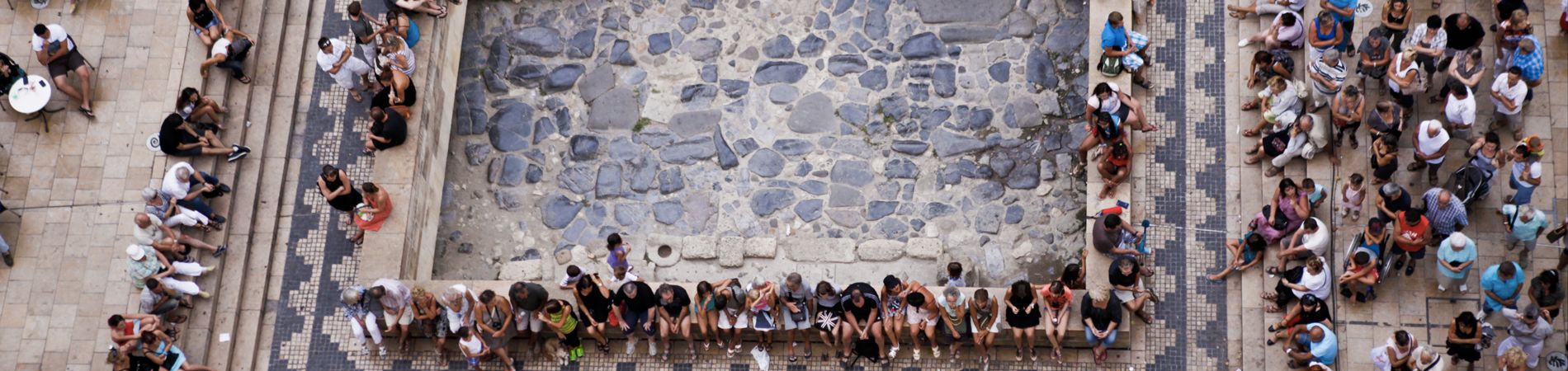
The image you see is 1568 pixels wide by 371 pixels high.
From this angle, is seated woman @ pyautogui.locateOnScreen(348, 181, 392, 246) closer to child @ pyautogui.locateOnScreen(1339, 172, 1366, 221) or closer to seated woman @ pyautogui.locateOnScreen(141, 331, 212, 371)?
seated woman @ pyautogui.locateOnScreen(141, 331, 212, 371)

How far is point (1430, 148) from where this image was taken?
19938 millimetres

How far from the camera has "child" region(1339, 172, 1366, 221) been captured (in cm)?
1961

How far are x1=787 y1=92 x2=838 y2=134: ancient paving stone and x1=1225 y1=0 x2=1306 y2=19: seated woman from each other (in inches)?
210

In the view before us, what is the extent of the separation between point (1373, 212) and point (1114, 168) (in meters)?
3.11

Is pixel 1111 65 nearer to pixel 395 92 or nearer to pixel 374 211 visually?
pixel 395 92

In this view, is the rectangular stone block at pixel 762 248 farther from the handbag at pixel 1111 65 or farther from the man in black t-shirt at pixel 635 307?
the handbag at pixel 1111 65

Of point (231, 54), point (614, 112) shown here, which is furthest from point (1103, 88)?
point (231, 54)

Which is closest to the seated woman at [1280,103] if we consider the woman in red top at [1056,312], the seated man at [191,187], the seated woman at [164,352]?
the woman in red top at [1056,312]

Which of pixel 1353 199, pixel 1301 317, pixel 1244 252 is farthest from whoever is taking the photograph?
pixel 1244 252

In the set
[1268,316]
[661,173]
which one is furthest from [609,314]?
[1268,316]

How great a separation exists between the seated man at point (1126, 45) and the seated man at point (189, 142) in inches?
431

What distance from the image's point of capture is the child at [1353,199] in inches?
772

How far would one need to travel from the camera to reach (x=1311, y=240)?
19.7 meters

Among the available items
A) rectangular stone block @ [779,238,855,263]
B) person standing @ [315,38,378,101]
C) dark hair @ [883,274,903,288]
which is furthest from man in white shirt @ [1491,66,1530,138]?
person standing @ [315,38,378,101]
